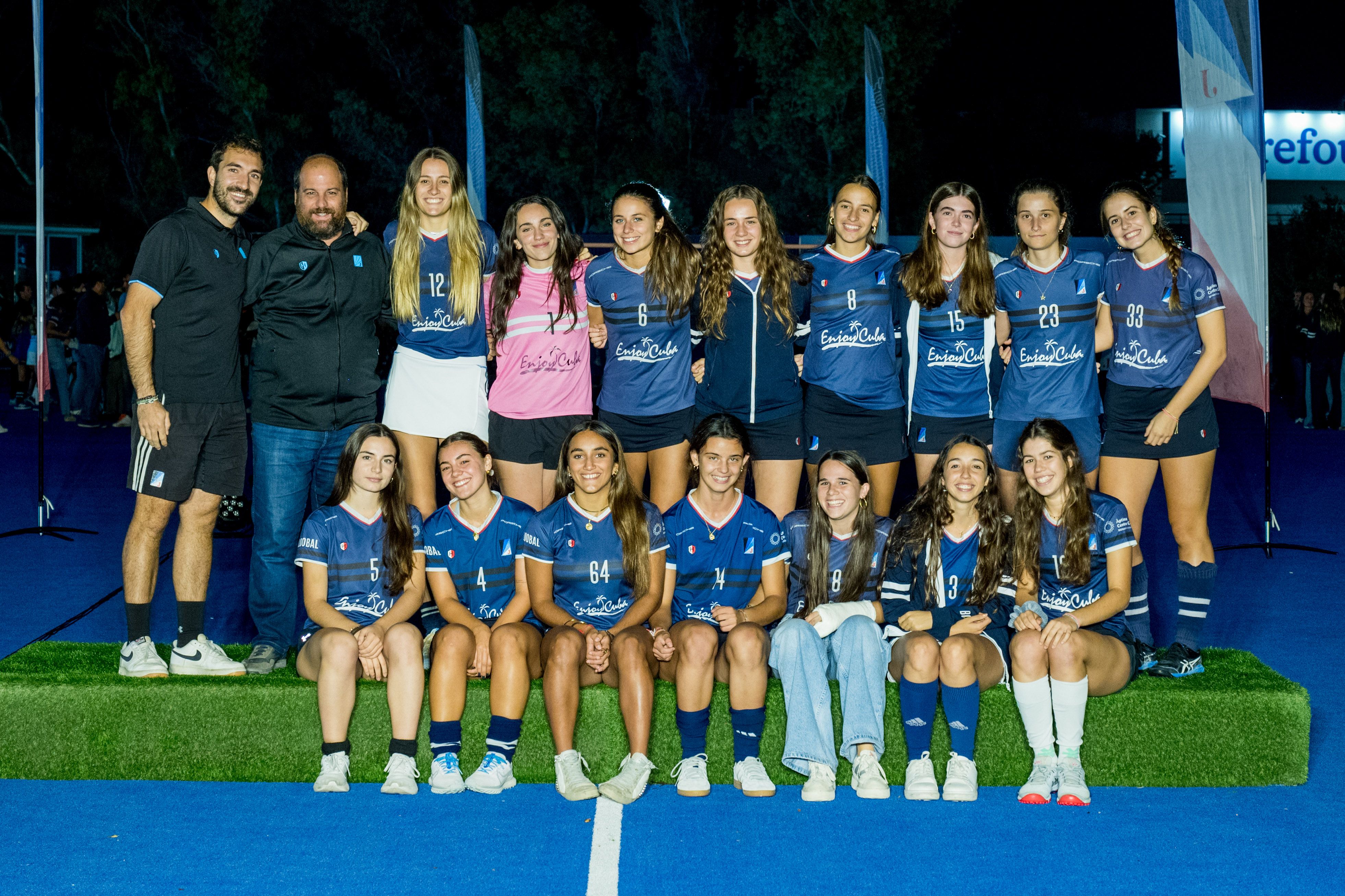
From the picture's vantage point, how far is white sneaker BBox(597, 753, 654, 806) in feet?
12.3

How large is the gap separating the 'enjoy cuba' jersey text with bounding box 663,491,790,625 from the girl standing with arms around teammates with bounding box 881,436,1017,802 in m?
0.43

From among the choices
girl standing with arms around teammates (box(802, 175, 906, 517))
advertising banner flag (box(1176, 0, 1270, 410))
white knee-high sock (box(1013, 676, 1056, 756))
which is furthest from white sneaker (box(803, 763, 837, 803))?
advertising banner flag (box(1176, 0, 1270, 410))

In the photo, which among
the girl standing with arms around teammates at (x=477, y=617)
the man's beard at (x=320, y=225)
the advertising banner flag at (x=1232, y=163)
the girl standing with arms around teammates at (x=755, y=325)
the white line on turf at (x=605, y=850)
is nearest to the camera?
the white line on turf at (x=605, y=850)

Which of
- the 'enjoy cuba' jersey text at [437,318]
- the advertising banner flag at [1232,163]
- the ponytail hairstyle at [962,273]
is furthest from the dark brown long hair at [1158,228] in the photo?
the 'enjoy cuba' jersey text at [437,318]

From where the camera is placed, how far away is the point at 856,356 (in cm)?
483

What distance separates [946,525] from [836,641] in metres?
0.57

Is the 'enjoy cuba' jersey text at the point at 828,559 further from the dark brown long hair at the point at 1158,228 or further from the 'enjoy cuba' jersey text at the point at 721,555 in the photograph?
the dark brown long hair at the point at 1158,228

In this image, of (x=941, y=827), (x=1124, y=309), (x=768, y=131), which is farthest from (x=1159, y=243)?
(x=768, y=131)

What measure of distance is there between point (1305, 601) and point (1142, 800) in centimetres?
312

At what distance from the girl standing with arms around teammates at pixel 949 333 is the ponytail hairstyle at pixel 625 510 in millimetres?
1187

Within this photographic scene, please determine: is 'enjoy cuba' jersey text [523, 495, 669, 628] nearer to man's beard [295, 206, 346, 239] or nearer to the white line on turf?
the white line on turf

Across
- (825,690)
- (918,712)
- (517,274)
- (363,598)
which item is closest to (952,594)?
(918,712)

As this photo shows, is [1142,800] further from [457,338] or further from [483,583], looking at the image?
[457,338]

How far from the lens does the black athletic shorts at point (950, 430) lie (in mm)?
4824
